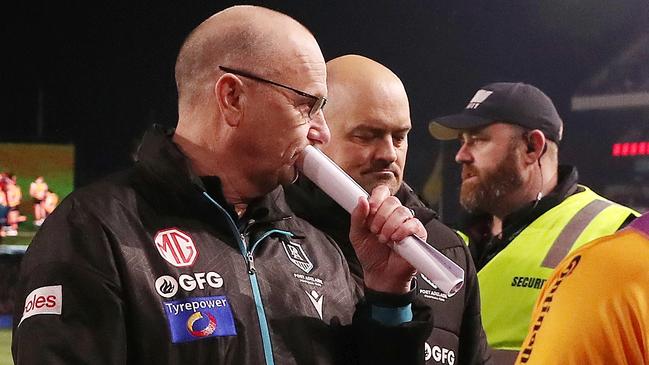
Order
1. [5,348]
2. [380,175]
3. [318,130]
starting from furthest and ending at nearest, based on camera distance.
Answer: [5,348], [380,175], [318,130]

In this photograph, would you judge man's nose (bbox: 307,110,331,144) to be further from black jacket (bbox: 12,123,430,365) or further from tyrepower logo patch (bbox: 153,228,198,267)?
tyrepower logo patch (bbox: 153,228,198,267)

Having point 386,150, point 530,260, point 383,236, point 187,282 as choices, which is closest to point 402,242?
point 383,236

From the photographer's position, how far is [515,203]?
2.43 meters

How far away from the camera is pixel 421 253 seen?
1131mm

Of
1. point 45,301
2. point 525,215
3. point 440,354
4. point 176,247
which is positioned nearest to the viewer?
point 45,301

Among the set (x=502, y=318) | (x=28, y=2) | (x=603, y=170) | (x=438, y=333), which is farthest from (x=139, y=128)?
(x=438, y=333)

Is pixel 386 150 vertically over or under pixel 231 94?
under

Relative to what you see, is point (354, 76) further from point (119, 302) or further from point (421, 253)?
point (119, 302)

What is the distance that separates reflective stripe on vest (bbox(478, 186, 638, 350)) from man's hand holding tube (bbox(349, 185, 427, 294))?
3.29 ft

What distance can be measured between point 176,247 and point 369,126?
0.60m

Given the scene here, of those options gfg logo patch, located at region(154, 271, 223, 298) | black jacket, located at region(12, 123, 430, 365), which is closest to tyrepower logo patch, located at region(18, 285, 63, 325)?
black jacket, located at region(12, 123, 430, 365)

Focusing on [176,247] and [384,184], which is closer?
[176,247]

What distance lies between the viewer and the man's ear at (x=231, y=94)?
1.22m

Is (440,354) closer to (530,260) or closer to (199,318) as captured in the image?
(199,318)
